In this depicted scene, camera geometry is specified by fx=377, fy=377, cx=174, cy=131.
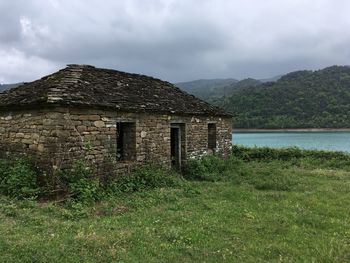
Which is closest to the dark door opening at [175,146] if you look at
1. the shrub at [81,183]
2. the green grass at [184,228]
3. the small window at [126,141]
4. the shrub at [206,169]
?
the shrub at [206,169]

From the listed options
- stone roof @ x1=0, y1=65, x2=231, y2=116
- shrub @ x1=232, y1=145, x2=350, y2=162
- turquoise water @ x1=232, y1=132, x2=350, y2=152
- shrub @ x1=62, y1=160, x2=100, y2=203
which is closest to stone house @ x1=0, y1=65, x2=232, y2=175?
stone roof @ x1=0, y1=65, x2=231, y2=116

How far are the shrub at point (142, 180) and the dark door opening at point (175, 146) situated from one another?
1933mm

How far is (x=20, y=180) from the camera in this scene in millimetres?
9773

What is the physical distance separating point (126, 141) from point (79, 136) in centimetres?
250

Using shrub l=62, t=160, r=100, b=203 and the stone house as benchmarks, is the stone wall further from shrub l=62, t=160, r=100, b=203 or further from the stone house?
shrub l=62, t=160, r=100, b=203

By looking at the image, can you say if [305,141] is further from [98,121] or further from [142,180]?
[98,121]

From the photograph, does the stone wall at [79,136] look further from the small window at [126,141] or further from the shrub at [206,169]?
the shrub at [206,169]

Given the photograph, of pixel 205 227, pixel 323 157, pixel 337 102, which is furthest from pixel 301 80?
pixel 205 227

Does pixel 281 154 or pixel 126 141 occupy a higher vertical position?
pixel 126 141

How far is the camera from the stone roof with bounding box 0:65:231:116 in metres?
10.5

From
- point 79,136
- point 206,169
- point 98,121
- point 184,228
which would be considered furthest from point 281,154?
point 184,228

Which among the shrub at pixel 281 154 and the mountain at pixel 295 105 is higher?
the mountain at pixel 295 105

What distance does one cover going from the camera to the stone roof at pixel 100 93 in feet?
34.4

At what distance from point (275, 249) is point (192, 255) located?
153cm
